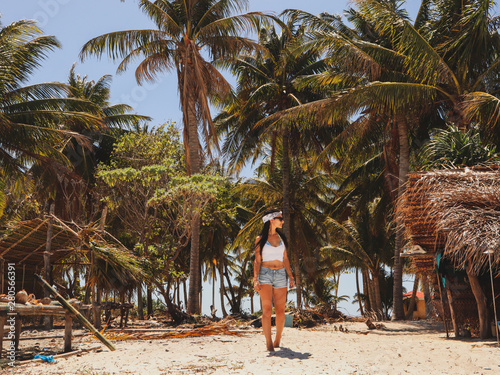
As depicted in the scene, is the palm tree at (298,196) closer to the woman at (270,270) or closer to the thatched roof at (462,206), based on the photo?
the thatched roof at (462,206)

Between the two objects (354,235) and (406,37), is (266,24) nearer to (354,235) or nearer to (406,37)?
(406,37)

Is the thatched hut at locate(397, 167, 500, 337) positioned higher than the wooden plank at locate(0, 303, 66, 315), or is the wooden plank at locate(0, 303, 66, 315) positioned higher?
the thatched hut at locate(397, 167, 500, 337)


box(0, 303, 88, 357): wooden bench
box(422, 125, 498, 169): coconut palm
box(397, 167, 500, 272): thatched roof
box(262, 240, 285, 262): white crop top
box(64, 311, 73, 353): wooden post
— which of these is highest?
box(422, 125, 498, 169): coconut palm

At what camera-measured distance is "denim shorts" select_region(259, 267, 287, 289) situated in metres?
6.36

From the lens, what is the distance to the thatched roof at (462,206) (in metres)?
7.20

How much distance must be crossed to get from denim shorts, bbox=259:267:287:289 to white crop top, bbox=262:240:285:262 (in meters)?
0.14

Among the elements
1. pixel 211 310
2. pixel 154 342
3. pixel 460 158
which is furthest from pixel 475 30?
pixel 154 342

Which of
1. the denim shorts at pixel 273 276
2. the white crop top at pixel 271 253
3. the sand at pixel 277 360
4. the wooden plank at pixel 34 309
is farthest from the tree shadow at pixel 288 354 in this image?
the wooden plank at pixel 34 309

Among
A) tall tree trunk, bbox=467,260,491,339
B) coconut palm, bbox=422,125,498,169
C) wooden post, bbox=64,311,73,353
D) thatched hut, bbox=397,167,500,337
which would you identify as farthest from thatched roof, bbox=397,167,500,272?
wooden post, bbox=64,311,73,353

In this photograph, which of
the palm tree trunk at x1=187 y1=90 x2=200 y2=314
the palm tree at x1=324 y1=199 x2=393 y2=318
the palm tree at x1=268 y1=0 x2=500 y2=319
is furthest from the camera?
the palm tree at x1=324 y1=199 x2=393 y2=318

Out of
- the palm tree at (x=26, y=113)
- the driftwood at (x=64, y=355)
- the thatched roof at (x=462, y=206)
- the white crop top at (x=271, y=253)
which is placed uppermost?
the palm tree at (x=26, y=113)

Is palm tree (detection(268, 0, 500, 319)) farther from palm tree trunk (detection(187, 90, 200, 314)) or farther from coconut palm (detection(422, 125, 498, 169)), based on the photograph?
coconut palm (detection(422, 125, 498, 169))

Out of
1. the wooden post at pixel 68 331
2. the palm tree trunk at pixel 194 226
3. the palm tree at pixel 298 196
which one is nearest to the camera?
the wooden post at pixel 68 331

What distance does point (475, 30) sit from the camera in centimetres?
1302
